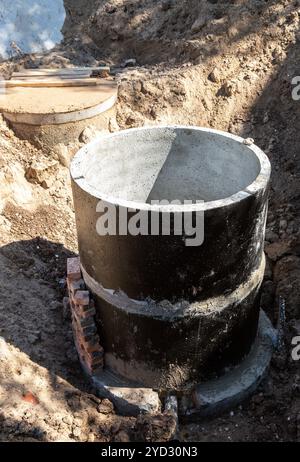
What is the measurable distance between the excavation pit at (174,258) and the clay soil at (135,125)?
42cm

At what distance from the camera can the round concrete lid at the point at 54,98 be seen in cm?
596

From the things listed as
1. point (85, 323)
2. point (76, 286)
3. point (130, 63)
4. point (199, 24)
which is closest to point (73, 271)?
point (76, 286)

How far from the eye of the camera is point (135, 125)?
6559 millimetres

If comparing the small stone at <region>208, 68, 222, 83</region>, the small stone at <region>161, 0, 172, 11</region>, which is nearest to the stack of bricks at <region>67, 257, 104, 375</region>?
the small stone at <region>208, 68, 222, 83</region>

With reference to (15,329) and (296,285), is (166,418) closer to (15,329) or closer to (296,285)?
(15,329)

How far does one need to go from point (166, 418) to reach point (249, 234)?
156 cm

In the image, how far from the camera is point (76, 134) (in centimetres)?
611

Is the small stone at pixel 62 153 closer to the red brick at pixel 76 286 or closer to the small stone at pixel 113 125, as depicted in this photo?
the small stone at pixel 113 125

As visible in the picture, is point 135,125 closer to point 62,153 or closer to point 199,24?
point 62,153

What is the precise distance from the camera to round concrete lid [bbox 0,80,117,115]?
5965mm

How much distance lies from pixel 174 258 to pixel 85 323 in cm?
111

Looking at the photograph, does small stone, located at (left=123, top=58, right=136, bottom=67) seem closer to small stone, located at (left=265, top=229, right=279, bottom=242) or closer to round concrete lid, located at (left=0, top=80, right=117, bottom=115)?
round concrete lid, located at (left=0, top=80, right=117, bottom=115)

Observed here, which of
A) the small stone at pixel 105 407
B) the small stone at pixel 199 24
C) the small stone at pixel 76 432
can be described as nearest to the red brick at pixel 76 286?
the small stone at pixel 105 407

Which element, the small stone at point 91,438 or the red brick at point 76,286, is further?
the red brick at point 76,286
